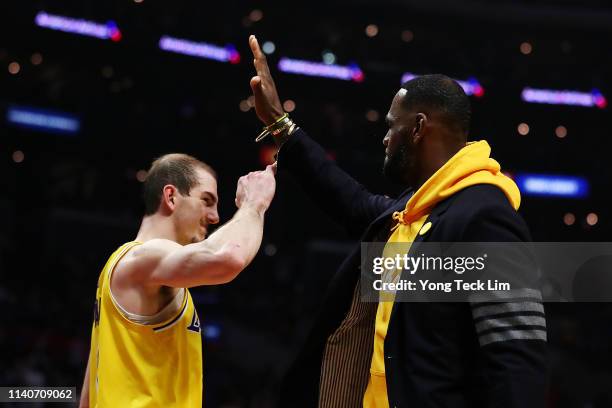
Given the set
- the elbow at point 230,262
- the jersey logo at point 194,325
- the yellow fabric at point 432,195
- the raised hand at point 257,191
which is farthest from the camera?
the jersey logo at point 194,325

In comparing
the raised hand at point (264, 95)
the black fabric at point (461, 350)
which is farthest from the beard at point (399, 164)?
the raised hand at point (264, 95)

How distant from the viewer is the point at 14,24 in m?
14.4

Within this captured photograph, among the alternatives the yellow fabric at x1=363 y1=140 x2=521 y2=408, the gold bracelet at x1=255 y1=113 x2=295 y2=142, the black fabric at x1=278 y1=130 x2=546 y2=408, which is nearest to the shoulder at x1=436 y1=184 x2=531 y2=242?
the black fabric at x1=278 y1=130 x2=546 y2=408

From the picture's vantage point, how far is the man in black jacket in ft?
8.33

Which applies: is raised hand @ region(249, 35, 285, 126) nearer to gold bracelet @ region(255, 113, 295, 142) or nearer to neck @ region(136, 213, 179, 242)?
gold bracelet @ region(255, 113, 295, 142)

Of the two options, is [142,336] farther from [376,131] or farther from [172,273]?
[376,131]

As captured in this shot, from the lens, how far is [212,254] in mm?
2936

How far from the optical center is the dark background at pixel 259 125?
1503 centimetres

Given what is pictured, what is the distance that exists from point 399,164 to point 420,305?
62cm

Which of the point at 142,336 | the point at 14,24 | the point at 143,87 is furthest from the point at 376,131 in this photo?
the point at 142,336

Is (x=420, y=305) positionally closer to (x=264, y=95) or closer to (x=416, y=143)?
(x=416, y=143)

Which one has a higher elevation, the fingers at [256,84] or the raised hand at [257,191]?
the fingers at [256,84]

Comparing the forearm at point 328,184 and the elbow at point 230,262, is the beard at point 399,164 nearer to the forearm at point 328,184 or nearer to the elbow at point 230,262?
the forearm at point 328,184

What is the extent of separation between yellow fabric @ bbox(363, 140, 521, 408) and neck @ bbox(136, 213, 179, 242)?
1.04 m
